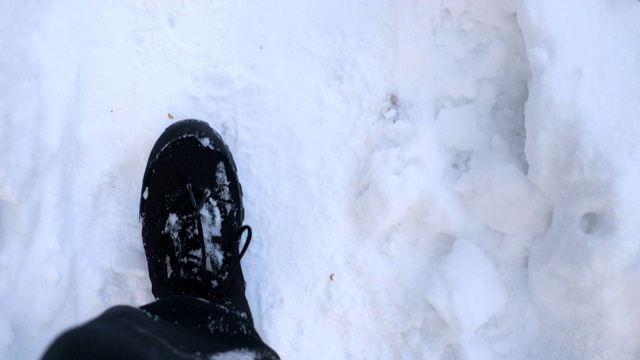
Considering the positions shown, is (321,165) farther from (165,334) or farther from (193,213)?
(165,334)

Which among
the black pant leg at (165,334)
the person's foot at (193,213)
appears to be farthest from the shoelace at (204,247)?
the black pant leg at (165,334)

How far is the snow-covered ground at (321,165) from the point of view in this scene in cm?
122

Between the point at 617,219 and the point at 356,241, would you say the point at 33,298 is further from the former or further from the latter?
the point at 617,219

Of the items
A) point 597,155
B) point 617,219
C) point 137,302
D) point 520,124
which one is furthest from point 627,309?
point 137,302

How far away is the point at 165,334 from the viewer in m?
0.85

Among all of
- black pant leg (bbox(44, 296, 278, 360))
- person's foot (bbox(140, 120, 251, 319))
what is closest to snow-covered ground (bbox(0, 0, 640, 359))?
person's foot (bbox(140, 120, 251, 319))

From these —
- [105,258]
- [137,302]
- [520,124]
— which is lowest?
[137,302]

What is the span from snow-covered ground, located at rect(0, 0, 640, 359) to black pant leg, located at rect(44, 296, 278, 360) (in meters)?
0.28

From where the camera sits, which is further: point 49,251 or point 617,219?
point 49,251

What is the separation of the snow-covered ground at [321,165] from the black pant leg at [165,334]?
0.28m

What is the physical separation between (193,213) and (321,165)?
33cm

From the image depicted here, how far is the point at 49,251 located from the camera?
1237 millimetres

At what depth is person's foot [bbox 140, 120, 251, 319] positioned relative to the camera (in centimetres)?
125

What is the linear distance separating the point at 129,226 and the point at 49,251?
0.60 feet
